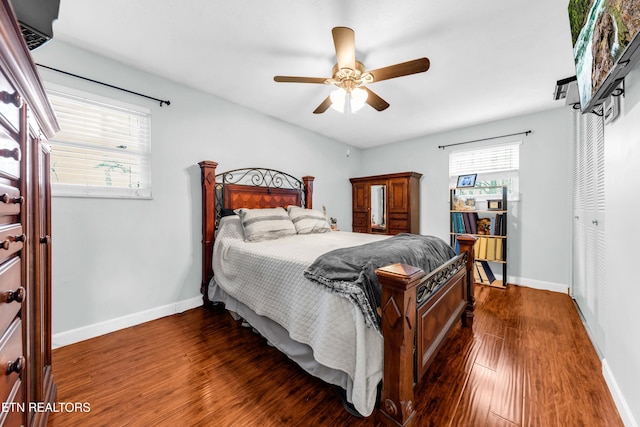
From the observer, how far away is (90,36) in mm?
2025

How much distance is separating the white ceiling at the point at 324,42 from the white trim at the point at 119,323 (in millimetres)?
2298

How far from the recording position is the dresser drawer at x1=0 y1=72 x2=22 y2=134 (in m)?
0.72

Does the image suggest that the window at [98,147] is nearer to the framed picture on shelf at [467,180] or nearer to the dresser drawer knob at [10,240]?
the dresser drawer knob at [10,240]

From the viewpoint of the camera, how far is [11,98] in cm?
78

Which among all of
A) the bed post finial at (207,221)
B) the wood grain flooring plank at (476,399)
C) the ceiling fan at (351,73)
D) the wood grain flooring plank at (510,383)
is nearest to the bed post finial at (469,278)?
the wood grain flooring plank at (510,383)

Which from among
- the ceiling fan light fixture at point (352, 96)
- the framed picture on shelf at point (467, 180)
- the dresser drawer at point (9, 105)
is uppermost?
the ceiling fan light fixture at point (352, 96)

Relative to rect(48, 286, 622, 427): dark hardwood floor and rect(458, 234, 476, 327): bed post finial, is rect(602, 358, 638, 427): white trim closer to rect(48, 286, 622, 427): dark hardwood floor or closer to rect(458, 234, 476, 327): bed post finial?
rect(48, 286, 622, 427): dark hardwood floor

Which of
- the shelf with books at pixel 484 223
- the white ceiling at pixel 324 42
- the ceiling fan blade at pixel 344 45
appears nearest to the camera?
the ceiling fan blade at pixel 344 45

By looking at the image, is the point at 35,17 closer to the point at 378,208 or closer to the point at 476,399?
the point at 476,399

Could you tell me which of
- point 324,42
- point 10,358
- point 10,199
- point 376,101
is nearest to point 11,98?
point 10,199

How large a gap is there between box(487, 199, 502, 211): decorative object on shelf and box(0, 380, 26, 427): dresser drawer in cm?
460

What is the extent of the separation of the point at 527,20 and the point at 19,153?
3.02 metres

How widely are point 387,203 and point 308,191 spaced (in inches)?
61.7

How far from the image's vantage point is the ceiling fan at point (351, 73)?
5.48 feet
